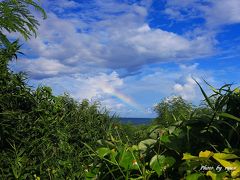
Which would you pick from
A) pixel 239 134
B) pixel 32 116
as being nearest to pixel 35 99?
pixel 32 116

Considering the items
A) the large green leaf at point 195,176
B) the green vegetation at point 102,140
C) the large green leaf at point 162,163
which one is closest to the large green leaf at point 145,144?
the green vegetation at point 102,140

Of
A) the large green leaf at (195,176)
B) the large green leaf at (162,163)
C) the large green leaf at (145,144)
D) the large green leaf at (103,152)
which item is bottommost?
the large green leaf at (195,176)

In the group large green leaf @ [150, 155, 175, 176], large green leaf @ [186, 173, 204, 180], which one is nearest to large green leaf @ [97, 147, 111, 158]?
large green leaf @ [150, 155, 175, 176]

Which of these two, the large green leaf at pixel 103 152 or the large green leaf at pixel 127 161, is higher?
the large green leaf at pixel 103 152

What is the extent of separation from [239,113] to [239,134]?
0.18 meters

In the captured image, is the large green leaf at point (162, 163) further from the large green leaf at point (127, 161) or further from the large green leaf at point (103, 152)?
the large green leaf at point (103, 152)

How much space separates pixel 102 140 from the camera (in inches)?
119

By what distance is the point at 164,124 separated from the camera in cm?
311

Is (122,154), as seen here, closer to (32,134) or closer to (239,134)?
(239,134)

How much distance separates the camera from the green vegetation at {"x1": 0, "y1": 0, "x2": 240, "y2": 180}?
2.43m

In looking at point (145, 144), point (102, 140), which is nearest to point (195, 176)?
point (145, 144)

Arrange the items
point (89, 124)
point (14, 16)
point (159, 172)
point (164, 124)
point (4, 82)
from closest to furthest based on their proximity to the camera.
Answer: point (159, 172), point (164, 124), point (4, 82), point (89, 124), point (14, 16)

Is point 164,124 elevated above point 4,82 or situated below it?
below

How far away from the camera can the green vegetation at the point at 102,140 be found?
2432 mm
